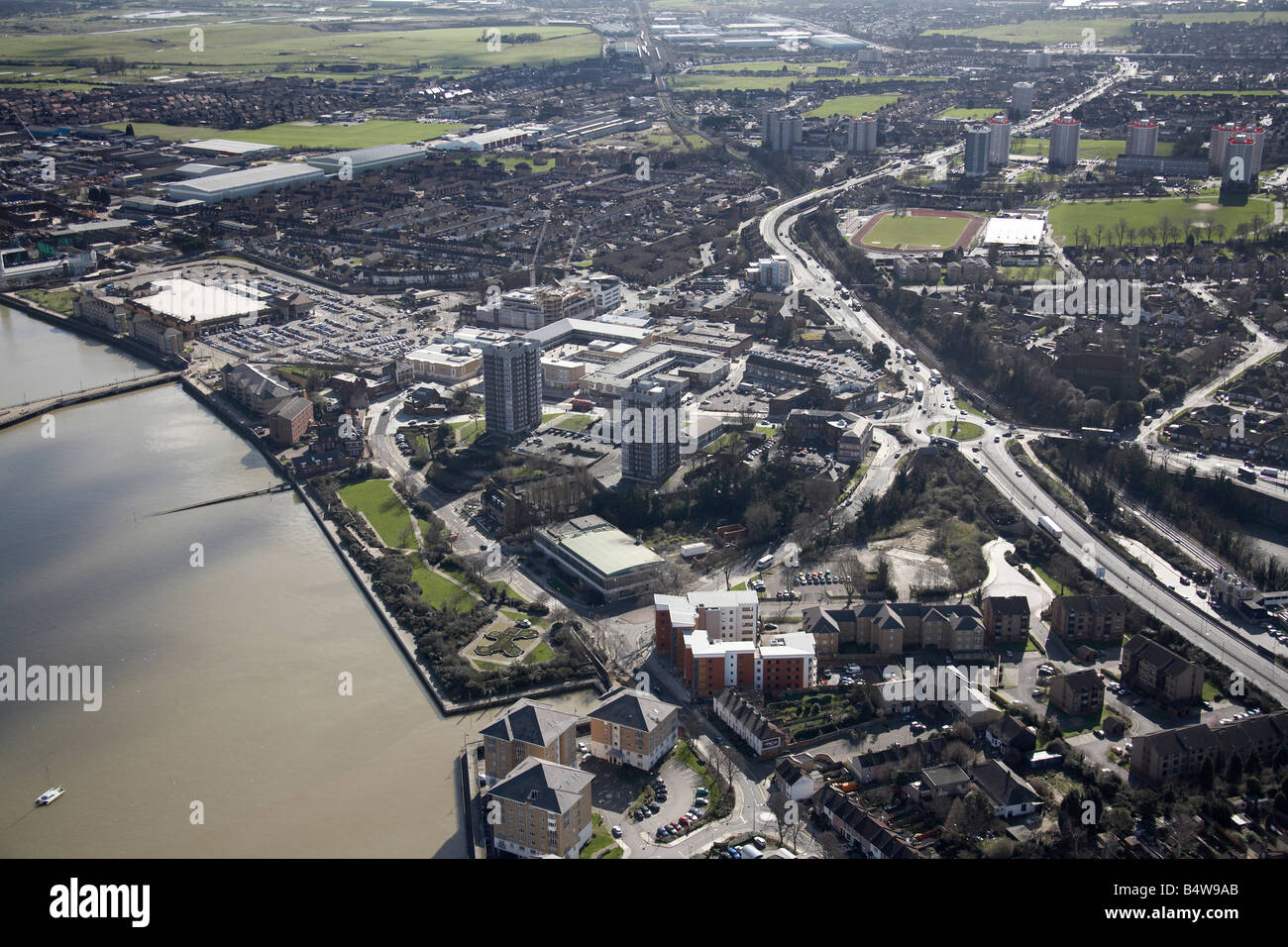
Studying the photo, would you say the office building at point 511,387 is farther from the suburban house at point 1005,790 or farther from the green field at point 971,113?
the green field at point 971,113

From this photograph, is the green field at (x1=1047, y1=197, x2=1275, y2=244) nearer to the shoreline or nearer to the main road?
the main road

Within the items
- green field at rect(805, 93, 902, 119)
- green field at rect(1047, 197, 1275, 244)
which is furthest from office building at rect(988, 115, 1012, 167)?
green field at rect(805, 93, 902, 119)

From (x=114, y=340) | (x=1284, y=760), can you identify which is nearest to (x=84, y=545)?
(x=114, y=340)

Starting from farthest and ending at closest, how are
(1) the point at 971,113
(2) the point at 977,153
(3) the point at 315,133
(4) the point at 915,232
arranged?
(1) the point at 971,113
(3) the point at 315,133
(2) the point at 977,153
(4) the point at 915,232

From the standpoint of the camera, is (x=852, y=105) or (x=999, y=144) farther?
(x=852, y=105)

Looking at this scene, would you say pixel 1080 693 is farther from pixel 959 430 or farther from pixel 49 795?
pixel 49 795

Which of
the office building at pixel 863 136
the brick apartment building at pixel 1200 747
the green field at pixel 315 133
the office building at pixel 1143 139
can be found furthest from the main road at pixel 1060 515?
the green field at pixel 315 133

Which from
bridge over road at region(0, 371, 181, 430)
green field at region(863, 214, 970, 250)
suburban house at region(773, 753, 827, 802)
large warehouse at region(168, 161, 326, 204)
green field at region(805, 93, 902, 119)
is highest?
green field at region(805, 93, 902, 119)


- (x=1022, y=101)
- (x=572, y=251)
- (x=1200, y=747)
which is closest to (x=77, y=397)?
(x=572, y=251)
